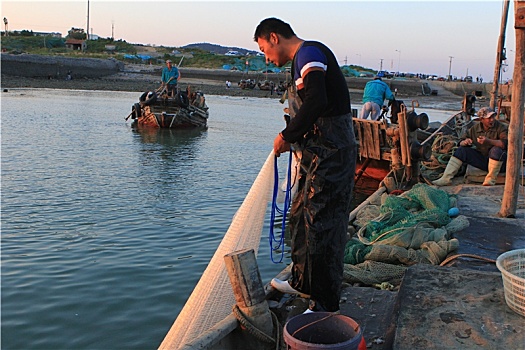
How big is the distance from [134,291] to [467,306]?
385 centimetres

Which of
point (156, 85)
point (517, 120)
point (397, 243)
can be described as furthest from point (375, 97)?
point (156, 85)

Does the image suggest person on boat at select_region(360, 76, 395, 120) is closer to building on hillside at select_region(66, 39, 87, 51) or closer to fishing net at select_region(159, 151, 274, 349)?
fishing net at select_region(159, 151, 274, 349)

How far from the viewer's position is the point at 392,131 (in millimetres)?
10672

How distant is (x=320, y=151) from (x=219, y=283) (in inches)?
48.6

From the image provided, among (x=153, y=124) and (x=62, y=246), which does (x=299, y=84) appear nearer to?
(x=62, y=246)

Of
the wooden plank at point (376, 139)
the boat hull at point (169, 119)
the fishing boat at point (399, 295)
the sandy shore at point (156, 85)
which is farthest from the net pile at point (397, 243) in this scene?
the sandy shore at point (156, 85)

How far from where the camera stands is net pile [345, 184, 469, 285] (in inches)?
196

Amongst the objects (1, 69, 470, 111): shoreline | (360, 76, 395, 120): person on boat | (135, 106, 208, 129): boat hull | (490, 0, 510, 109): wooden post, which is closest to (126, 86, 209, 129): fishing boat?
(135, 106, 208, 129): boat hull

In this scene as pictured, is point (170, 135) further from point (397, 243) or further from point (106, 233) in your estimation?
point (397, 243)

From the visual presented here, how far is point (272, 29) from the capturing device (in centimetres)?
364

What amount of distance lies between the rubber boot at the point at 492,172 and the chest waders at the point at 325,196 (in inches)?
246

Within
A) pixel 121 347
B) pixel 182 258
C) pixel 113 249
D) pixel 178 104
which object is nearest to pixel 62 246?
pixel 113 249

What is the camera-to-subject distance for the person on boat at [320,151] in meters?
3.51

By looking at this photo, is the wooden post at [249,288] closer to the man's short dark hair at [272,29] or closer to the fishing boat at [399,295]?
the fishing boat at [399,295]
